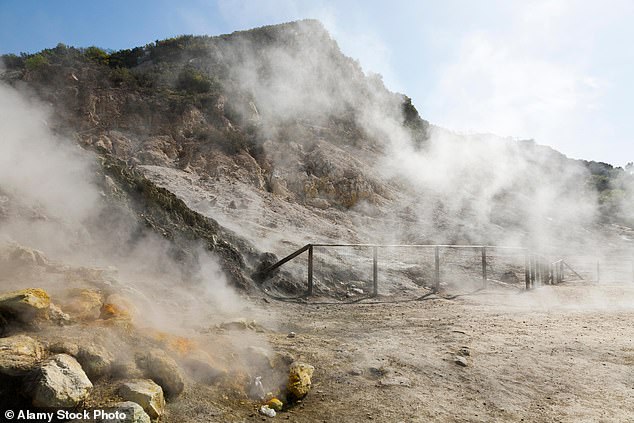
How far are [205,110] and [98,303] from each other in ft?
56.4

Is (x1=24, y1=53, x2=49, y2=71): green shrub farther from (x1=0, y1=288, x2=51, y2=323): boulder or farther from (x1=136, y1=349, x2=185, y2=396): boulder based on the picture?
(x1=136, y1=349, x2=185, y2=396): boulder

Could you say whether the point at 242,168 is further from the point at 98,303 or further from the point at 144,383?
the point at 144,383

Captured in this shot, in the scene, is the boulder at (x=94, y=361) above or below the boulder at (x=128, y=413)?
above

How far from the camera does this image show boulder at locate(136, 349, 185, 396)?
3.07m

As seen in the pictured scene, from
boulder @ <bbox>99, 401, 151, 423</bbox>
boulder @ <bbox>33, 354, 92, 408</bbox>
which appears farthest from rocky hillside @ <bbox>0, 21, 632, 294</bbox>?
boulder @ <bbox>99, 401, 151, 423</bbox>

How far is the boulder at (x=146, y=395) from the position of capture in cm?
275

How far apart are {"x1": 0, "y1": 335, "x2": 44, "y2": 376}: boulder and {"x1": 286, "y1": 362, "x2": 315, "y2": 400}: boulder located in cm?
195

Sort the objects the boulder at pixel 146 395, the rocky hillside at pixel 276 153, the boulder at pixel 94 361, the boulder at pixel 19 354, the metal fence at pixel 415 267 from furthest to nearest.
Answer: the rocky hillside at pixel 276 153 → the metal fence at pixel 415 267 → the boulder at pixel 94 361 → the boulder at pixel 146 395 → the boulder at pixel 19 354

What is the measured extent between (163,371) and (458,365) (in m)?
Result: 3.02

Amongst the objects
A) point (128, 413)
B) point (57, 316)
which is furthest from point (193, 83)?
point (128, 413)

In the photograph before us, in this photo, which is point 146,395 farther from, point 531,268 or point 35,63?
point 35,63

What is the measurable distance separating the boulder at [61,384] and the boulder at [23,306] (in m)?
0.71

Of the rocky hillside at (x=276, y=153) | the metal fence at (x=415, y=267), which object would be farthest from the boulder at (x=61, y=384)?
the metal fence at (x=415, y=267)

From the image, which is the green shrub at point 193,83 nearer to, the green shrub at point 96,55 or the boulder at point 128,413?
the green shrub at point 96,55
